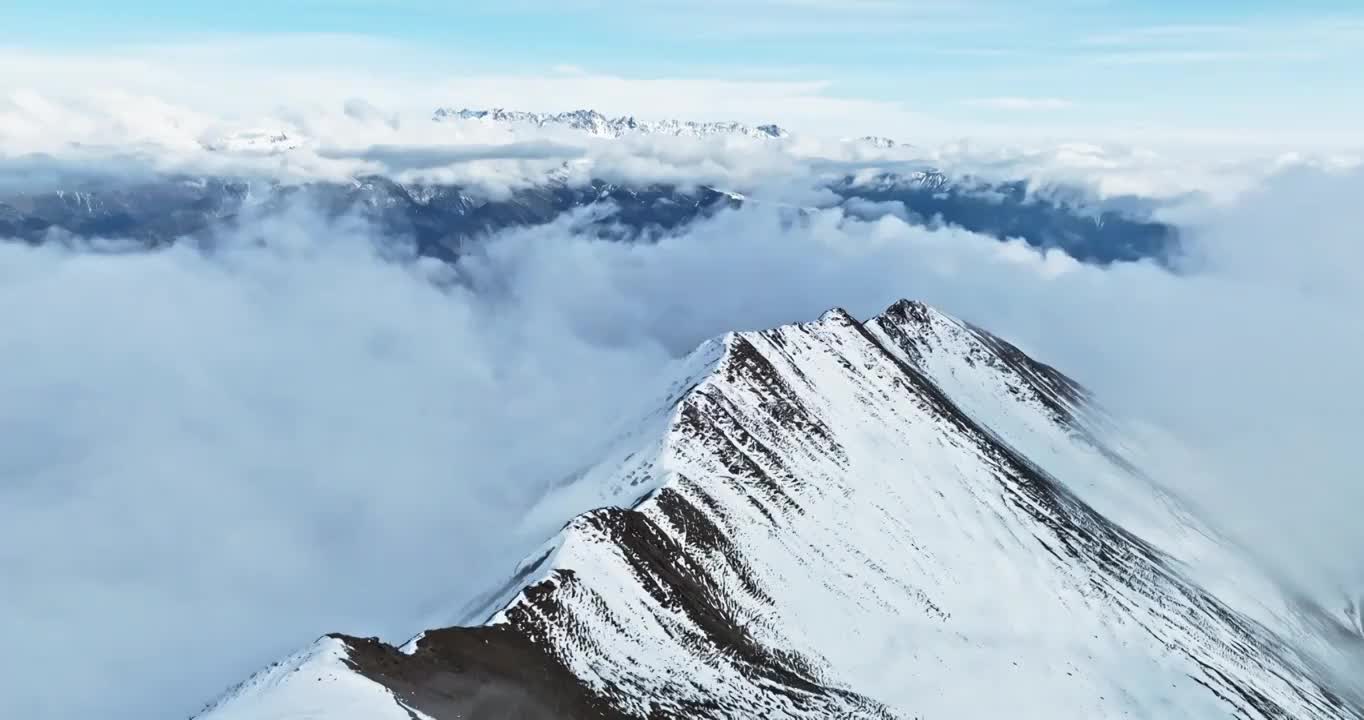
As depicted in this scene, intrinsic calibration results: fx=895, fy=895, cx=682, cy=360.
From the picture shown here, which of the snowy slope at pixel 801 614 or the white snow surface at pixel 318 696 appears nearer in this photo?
the white snow surface at pixel 318 696

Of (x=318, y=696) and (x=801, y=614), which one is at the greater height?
(x=318, y=696)

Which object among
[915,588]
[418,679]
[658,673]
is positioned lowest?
[915,588]

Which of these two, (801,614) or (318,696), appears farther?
(801,614)

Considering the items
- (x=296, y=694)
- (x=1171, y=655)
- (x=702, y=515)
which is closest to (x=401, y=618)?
(x=702, y=515)

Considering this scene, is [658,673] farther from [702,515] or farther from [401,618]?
[401,618]

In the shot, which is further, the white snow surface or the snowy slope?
the snowy slope

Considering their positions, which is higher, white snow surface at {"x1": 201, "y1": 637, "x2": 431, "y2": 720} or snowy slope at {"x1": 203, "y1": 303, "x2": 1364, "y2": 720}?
white snow surface at {"x1": 201, "y1": 637, "x2": 431, "y2": 720}

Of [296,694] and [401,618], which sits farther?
[401,618]

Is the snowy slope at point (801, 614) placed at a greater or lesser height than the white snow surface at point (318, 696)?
lesser
